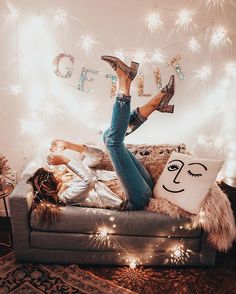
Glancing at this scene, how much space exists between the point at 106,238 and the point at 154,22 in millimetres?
1758

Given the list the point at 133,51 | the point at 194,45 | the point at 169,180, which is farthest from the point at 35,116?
the point at 194,45

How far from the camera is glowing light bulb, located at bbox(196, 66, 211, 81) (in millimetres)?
2555

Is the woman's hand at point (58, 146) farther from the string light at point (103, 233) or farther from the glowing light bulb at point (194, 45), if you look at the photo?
the glowing light bulb at point (194, 45)

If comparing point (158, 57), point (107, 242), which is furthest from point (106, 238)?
point (158, 57)

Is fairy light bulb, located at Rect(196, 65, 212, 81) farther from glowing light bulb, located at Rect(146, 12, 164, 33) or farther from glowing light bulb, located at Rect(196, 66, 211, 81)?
glowing light bulb, located at Rect(146, 12, 164, 33)

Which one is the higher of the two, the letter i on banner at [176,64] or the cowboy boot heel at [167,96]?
the letter i on banner at [176,64]

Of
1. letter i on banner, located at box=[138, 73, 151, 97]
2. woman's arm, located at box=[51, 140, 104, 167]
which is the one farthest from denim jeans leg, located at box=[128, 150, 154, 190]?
letter i on banner, located at box=[138, 73, 151, 97]

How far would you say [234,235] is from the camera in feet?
6.19

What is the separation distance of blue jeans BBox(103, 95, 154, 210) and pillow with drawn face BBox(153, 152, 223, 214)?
0.13 metres

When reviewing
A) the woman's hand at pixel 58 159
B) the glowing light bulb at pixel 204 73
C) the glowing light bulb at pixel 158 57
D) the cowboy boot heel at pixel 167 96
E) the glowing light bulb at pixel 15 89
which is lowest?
the woman's hand at pixel 58 159

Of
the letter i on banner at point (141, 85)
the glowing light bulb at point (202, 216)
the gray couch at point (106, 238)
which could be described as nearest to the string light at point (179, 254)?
the gray couch at point (106, 238)

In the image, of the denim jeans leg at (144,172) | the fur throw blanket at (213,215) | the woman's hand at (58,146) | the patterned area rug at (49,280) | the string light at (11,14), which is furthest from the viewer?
the string light at (11,14)

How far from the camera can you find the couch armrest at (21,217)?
5.91 feet

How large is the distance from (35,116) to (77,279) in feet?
4.64
